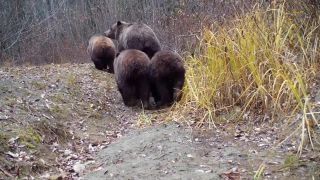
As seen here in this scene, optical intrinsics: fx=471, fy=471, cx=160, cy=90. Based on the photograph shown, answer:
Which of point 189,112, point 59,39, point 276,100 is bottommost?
point 59,39

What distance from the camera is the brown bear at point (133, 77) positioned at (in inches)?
303

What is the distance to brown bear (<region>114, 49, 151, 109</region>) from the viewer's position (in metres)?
7.69

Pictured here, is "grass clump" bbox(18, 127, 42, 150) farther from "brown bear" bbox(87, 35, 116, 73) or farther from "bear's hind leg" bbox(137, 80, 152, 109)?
"brown bear" bbox(87, 35, 116, 73)

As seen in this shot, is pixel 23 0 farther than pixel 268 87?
Yes

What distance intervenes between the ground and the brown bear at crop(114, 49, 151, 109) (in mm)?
289

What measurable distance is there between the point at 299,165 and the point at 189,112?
2.54m

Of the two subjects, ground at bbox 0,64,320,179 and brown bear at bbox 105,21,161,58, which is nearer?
ground at bbox 0,64,320,179

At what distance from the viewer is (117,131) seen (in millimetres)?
6906

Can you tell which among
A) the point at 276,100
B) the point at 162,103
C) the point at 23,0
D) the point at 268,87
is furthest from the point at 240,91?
the point at 23,0

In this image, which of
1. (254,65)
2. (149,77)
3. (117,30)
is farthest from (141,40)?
(254,65)

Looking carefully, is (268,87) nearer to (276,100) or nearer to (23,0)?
(276,100)

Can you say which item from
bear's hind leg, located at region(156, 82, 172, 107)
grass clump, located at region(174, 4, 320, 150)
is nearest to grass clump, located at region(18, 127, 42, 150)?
grass clump, located at region(174, 4, 320, 150)

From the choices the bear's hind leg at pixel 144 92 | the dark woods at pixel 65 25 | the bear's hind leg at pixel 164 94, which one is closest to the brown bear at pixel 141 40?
the bear's hind leg at pixel 144 92

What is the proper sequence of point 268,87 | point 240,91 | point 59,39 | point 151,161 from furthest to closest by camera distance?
point 59,39, point 240,91, point 268,87, point 151,161
